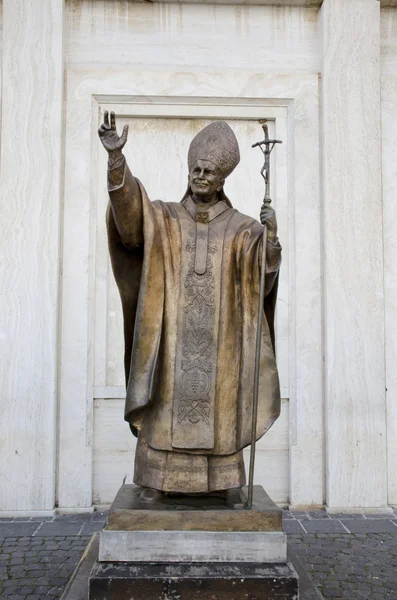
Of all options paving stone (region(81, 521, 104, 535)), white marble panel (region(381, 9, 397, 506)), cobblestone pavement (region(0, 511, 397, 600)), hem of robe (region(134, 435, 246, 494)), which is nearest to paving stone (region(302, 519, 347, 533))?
cobblestone pavement (region(0, 511, 397, 600))

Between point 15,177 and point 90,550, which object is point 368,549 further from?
point 15,177

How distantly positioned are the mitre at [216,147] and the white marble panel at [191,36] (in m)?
3.72

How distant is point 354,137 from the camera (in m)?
6.70

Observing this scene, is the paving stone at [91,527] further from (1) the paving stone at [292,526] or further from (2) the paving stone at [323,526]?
(2) the paving stone at [323,526]

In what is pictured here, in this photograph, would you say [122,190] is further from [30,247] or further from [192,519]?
[30,247]

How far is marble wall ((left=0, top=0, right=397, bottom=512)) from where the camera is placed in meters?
6.39

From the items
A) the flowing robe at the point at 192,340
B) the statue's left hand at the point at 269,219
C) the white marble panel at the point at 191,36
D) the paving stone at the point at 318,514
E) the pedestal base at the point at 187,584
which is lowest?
the paving stone at the point at 318,514

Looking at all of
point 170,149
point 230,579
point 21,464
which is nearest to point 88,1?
point 170,149

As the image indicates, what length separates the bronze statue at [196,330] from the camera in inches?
136

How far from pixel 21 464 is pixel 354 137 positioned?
5059mm

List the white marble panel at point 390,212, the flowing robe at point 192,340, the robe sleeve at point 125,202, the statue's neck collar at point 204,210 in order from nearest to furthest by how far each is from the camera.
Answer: the robe sleeve at point 125,202, the flowing robe at point 192,340, the statue's neck collar at point 204,210, the white marble panel at point 390,212

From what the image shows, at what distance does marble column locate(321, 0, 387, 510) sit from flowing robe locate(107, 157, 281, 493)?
3.09 meters

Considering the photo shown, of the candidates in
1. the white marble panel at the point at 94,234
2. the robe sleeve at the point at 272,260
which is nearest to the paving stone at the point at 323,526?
the white marble panel at the point at 94,234

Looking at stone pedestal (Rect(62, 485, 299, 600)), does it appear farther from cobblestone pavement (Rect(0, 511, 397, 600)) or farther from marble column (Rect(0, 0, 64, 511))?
marble column (Rect(0, 0, 64, 511))
